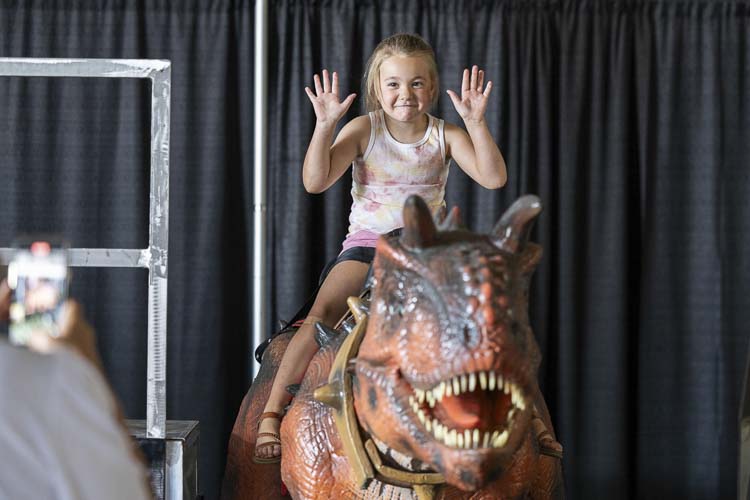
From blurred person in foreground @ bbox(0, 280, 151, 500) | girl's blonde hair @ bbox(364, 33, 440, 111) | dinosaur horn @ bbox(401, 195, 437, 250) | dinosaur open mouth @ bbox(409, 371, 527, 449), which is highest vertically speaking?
girl's blonde hair @ bbox(364, 33, 440, 111)

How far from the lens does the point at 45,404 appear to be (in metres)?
0.65

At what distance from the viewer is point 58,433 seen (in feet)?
2.13

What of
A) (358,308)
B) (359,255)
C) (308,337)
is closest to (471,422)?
(358,308)

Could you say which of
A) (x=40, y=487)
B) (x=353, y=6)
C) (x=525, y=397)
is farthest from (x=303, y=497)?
(x=353, y=6)

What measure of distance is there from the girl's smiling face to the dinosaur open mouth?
0.86 meters

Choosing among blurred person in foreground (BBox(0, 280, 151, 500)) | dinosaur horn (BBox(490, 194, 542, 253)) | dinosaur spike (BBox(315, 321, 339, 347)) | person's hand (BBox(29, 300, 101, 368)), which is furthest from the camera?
dinosaur spike (BBox(315, 321, 339, 347))

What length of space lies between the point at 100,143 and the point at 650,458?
2111 mm

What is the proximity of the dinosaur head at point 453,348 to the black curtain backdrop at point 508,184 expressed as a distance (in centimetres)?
184

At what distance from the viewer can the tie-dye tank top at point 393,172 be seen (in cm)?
186

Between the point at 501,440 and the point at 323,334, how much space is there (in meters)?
0.55

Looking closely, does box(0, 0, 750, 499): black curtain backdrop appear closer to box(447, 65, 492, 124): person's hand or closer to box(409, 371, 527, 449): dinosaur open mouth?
box(447, 65, 492, 124): person's hand

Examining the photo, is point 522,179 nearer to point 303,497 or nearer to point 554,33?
point 554,33

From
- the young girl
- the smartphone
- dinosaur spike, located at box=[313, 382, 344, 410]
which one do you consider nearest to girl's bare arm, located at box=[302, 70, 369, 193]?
the young girl

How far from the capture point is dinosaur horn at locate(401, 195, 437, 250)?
1.04 m
